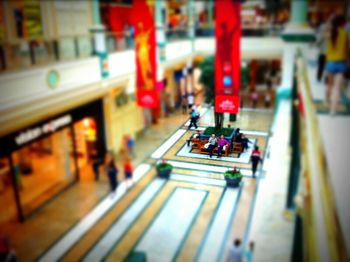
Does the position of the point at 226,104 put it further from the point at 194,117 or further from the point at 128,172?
the point at 128,172

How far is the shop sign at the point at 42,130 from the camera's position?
38.9 feet

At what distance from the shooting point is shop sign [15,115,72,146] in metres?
11.9

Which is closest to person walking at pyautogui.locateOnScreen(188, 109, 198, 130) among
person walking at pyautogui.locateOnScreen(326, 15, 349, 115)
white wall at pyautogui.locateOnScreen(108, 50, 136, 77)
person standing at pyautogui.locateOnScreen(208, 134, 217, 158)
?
person standing at pyautogui.locateOnScreen(208, 134, 217, 158)

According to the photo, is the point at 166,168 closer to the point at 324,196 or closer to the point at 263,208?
the point at 324,196

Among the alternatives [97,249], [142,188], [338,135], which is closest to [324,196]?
[338,135]

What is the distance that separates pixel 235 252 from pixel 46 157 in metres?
10.1

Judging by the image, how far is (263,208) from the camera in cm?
1217

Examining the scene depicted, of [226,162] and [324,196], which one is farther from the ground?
[226,162]

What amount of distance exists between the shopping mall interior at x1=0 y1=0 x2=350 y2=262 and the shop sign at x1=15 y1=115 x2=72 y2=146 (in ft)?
0.20

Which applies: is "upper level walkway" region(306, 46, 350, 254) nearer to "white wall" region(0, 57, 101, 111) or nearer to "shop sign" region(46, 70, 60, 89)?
"white wall" region(0, 57, 101, 111)

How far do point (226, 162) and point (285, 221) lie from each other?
10.6 meters

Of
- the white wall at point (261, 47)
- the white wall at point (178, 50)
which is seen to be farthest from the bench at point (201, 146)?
the white wall at point (261, 47)

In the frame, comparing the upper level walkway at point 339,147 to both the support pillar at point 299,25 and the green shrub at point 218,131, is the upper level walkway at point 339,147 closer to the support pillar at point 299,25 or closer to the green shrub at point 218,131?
the green shrub at point 218,131

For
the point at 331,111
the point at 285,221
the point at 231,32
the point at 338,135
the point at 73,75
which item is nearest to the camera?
the point at 338,135
